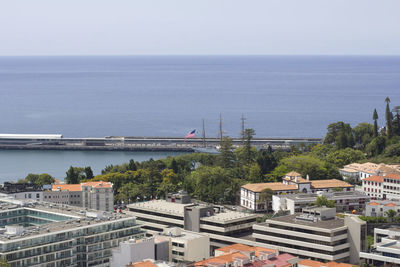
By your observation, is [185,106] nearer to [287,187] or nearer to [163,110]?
[163,110]

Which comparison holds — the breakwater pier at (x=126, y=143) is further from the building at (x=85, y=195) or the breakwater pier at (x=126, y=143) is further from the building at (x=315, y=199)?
the building at (x=315, y=199)

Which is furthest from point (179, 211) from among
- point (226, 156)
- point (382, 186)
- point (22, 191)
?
point (226, 156)

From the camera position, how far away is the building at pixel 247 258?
33.0 meters

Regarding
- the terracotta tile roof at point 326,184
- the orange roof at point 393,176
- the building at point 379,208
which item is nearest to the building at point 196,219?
the building at point 379,208

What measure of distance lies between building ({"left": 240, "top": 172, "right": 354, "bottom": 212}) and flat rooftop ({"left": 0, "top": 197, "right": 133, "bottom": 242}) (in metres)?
15.1

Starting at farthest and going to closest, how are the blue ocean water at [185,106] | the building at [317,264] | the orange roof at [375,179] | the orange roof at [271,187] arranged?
the blue ocean water at [185,106]
the orange roof at [375,179]
the orange roof at [271,187]
the building at [317,264]

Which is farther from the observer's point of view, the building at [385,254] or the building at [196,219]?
the building at [196,219]

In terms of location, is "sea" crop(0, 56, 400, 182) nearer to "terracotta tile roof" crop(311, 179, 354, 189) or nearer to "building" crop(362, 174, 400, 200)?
"terracotta tile roof" crop(311, 179, 354, 189)

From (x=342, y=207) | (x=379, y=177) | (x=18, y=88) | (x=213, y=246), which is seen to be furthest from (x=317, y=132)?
(x=18, y=88)

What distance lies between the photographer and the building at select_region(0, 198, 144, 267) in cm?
3275

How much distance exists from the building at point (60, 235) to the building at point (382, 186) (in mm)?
23776

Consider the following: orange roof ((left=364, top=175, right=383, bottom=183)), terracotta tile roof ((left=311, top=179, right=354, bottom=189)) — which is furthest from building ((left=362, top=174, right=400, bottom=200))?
terracotta tile roof ((left=311, top=179, right=354, bottom=189))

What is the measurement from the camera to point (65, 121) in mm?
118500

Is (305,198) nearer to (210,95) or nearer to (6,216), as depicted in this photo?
(6,216)
